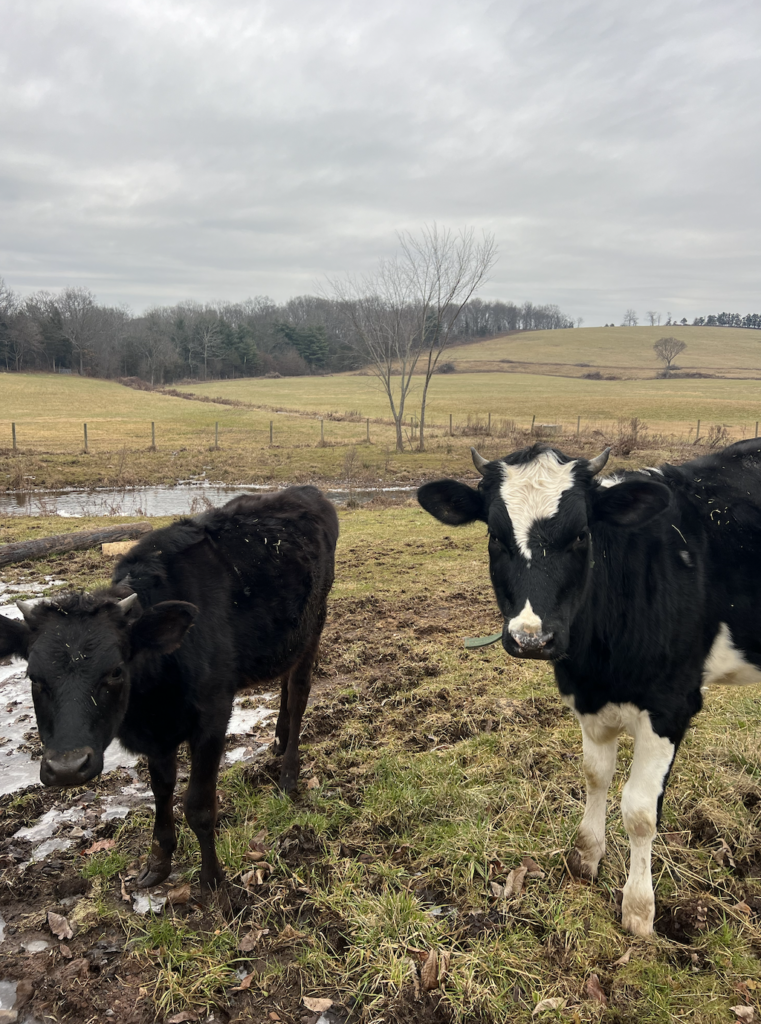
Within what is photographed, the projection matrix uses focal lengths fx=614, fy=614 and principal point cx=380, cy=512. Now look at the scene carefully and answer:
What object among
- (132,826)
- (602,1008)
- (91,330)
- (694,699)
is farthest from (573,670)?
(91,330)

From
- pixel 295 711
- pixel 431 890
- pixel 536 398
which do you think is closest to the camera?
pixel 431 890

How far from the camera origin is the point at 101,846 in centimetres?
401

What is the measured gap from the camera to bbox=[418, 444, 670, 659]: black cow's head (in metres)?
3.05

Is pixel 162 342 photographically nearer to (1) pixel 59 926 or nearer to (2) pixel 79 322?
(2) pixel 79 322

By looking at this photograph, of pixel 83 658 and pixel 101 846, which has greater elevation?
pixel 83 658

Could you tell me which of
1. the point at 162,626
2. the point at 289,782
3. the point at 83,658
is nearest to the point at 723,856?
the point at 289,782

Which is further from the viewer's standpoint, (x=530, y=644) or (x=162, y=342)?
(x=162, y=342)

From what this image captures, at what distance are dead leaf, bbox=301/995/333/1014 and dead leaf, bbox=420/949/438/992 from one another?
1.50 feet

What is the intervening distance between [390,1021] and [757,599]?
115 inches

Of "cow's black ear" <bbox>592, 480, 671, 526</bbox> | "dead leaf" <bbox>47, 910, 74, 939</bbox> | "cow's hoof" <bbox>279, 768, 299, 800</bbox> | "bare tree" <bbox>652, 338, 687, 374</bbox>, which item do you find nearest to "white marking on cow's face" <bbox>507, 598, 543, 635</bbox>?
"cow's black ear" <bbox>592, 480, 671, 526</bbox>

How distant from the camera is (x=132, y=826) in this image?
167 inches

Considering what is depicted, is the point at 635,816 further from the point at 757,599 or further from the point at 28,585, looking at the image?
the point at 28,585

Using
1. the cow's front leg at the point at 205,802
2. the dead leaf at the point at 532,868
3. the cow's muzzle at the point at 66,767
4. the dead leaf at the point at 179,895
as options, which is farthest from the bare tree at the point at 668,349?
the cow's muzzle at the point at 66,767

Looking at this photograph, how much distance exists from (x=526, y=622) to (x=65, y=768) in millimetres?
2338
